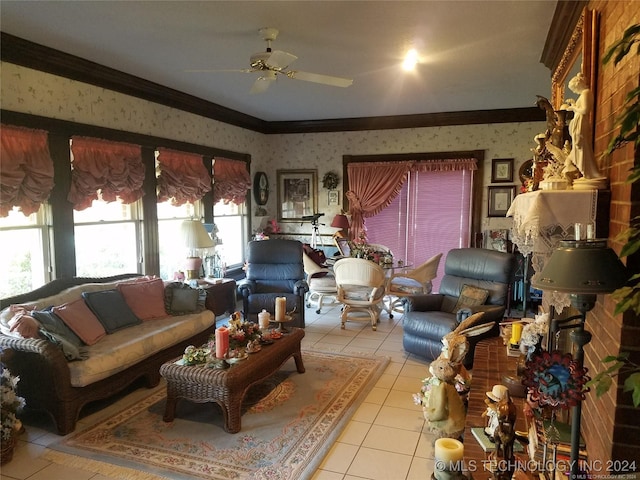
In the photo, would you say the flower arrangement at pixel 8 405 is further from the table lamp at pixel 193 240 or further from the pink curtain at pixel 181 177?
the pink curtain at pixel 181 177

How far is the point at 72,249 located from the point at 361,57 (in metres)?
3.17

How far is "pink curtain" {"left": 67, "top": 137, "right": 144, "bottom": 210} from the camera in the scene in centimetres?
411

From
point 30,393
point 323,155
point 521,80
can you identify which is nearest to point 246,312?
point 30,393

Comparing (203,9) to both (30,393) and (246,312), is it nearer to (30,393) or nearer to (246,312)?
(30,393)

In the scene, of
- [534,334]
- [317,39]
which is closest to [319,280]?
[317,39]

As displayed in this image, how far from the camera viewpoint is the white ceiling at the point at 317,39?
2977mm

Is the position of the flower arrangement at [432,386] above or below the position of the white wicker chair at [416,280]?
below

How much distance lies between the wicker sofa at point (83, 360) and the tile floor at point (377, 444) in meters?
0.21

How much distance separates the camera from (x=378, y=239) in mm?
7215

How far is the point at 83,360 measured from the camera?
3.16 metres

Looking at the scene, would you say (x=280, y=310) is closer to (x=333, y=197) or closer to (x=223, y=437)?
(x=223, y=437)

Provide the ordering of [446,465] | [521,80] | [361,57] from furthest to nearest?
[521,80] → [361,57] → [446,465]

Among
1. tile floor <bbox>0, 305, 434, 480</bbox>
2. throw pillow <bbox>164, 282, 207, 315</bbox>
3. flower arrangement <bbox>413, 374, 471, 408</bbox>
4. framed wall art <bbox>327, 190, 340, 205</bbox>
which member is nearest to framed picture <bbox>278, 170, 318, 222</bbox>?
framed wall art <bbox>327, 190, 340, 205</bbox>

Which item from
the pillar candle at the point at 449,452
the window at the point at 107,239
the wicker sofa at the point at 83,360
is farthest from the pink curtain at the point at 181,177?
the pillar candle at the point at 449,452
